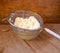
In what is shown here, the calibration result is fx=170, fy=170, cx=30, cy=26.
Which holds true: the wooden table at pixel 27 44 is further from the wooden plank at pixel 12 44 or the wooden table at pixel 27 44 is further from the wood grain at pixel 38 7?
the wood grain at pixel 38 7

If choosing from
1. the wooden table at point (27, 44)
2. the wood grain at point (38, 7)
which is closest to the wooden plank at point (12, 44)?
the wooden table at point (27, 44)

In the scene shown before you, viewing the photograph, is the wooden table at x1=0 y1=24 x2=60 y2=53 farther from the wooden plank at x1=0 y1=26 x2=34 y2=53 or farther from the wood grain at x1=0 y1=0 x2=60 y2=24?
the wood grain at x1=0 y1=0 x2=60 y2=24

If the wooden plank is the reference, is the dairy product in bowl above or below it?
above

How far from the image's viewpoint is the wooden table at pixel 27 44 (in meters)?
0.80

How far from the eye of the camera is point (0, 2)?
1.02 m

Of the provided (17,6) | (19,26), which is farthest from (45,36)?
(17,6)

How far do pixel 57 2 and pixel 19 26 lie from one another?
0.38m

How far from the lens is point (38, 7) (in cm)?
109

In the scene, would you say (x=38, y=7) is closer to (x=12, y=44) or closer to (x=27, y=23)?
(x=27, y=23)

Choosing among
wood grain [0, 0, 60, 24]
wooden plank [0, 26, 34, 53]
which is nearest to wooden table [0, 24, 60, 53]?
wooden plank [0, 26, 34, 53]

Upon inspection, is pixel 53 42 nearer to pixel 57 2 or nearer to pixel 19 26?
pixel 19 26

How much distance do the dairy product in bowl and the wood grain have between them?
0.52 feet

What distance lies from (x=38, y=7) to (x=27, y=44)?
0.33 m

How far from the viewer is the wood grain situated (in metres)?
1.04
